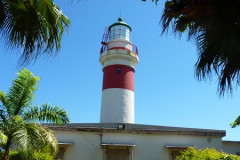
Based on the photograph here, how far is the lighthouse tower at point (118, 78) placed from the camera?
1842 cm

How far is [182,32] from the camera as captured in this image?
3.73m

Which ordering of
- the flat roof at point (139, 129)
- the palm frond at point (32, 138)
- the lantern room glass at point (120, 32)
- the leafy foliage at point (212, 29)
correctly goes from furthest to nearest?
1. the lantern room glass at point (120, 32)
2. the flat roof at point (139, 129)
3. the palm frond at point (32, 138)
4. the leafy foliage at point (212, 29)

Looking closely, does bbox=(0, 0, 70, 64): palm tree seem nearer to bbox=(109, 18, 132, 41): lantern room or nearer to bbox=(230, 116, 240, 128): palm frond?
bbox=(230, 116, 240, 128): palm frond

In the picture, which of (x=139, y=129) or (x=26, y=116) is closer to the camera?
(x=26, y=116)

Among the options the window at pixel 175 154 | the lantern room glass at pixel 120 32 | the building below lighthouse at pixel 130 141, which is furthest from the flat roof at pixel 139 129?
the lantern room glass at pixel 120 32

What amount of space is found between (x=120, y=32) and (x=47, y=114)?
1356 centimetres

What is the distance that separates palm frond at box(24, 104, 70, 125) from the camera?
9484 mm

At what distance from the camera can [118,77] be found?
1908 centimetres

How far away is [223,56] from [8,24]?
10.6ft

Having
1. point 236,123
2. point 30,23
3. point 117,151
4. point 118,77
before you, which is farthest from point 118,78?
point 30,23

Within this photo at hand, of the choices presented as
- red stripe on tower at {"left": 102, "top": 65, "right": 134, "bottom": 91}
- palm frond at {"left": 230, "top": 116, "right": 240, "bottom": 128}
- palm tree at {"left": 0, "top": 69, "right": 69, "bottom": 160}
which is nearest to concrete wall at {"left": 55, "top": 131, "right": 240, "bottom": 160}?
palm frond at {"left": 230, "top": 116, "right": 240, "bottom": 128}

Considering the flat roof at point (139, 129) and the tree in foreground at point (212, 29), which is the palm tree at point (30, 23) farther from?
the flat roof at point (139, 129)

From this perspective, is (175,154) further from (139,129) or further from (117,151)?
(117,151)

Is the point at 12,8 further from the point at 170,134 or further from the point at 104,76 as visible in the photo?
the point at 104,76
